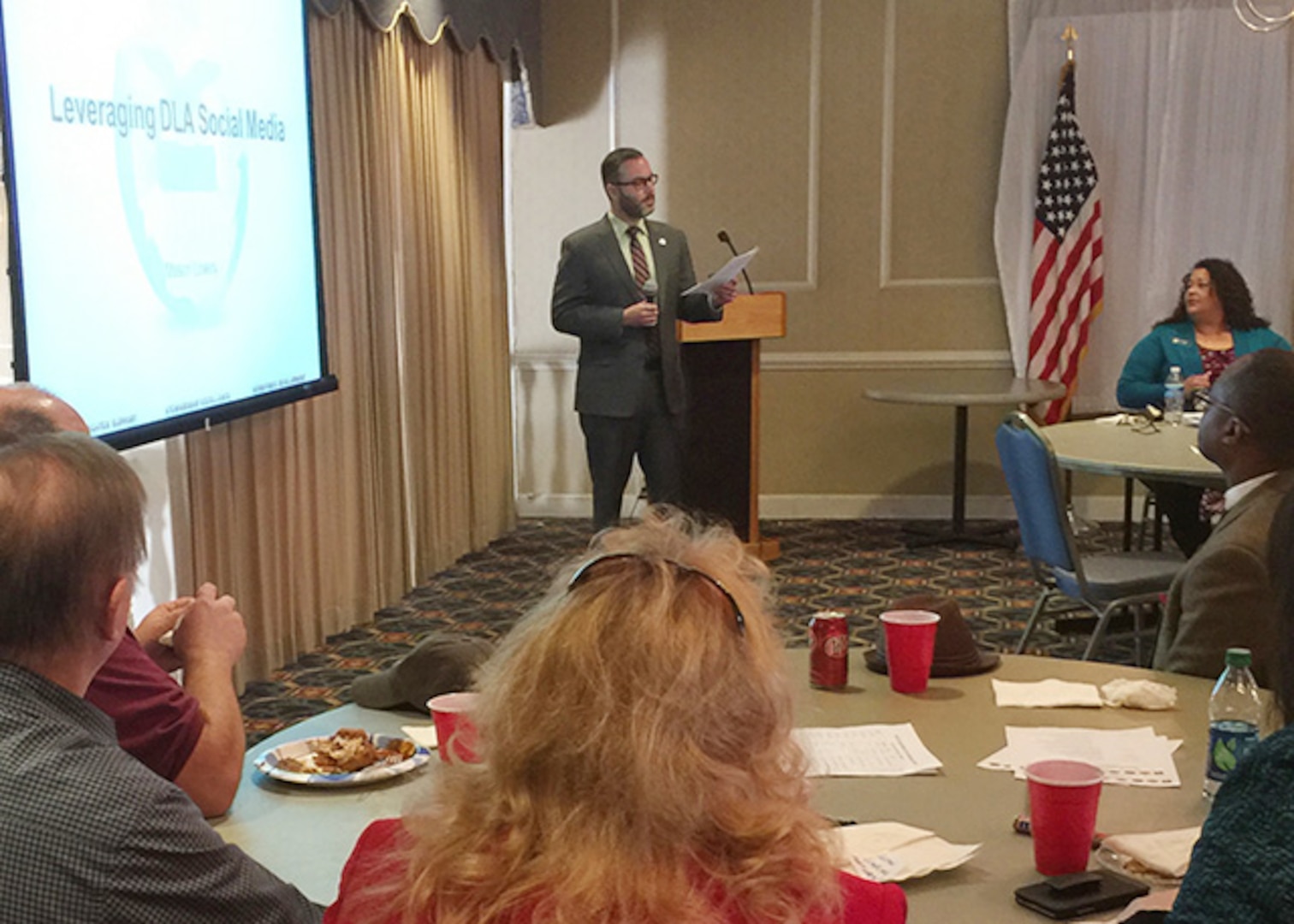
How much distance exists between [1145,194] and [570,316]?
128 inches

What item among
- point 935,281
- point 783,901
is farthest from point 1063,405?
point 783,901

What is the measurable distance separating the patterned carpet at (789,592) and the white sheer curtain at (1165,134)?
4.68 feet

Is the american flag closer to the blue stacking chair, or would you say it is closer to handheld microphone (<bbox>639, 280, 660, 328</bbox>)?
handheld microphone (<bbox>639, 280, 660, 328</bbox>)

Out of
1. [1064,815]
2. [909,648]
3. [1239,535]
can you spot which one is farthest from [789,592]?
[1064,815]

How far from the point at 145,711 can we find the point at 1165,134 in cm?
646

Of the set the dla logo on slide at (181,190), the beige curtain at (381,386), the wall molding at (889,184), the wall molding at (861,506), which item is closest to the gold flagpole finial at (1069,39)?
the wall molding at (889,184)

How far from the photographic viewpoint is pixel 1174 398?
548 centimetres

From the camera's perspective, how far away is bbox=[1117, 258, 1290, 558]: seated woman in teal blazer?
595 centimetres

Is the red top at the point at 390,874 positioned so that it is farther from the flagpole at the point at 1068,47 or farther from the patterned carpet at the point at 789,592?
the flagpole at the point at 1068,47

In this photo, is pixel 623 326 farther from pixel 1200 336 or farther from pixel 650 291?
pixel 1200 336

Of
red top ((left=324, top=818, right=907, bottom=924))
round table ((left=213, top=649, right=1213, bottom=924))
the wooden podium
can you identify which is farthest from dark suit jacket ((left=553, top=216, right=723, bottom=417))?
red top ((left=324, top=818, right=907, bottom=924))

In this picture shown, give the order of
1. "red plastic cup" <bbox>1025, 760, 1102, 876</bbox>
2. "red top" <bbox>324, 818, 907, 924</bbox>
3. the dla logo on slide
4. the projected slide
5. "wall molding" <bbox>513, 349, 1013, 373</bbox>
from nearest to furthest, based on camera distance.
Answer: "red top" <bbox>324, 818, 907, 924</bbox> → "red plastic cup" <bbox>1025, 760, 1102, 876</bbox> → the projected slide → the dla logo on slide → "wall molding" <bbox>513, 349, 1013, 373</bbox>

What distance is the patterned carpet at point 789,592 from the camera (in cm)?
493

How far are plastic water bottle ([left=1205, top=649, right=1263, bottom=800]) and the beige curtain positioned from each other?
3299 mm
